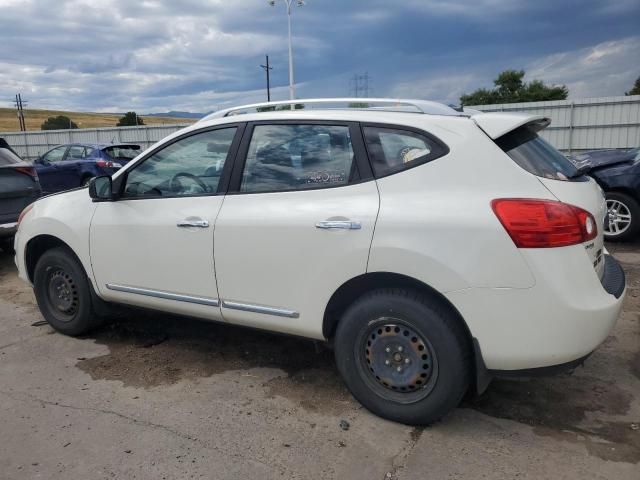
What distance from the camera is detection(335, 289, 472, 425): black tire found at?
8.85 feet

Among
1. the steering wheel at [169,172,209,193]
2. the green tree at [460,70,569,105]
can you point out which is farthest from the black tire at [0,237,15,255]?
the green tree at [460,70,569,105]

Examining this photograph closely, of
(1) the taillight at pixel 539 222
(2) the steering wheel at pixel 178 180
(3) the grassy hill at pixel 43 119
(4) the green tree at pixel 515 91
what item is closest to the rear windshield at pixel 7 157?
(2) the steering wheel at pixel 178 180

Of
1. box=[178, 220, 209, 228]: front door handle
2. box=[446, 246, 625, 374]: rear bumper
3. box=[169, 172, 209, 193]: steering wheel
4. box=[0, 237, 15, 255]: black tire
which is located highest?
box=[169, 172, 209, 193]: steering wheel

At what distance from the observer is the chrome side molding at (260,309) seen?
3160mm

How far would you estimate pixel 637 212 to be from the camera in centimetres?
702

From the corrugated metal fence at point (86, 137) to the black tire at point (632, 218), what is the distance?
67.4 ft

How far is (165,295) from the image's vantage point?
3.68 meters

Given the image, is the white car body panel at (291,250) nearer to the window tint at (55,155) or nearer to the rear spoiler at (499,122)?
the rear spoiler at (499,122)

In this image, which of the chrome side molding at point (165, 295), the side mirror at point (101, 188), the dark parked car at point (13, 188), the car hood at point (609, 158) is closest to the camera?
the chrome side molding at point (165, 295)

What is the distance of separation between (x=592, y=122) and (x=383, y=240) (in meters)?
17.3

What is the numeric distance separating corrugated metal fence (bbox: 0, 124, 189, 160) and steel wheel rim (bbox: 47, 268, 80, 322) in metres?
21.1

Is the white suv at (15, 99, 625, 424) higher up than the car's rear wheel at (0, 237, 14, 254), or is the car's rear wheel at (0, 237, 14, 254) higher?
the white suv at (15, 99, 625, 424)

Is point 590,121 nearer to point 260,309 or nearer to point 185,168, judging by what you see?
point 185,168

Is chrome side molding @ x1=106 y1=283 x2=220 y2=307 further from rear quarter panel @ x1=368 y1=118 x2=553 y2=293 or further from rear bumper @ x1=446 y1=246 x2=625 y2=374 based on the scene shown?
rear bumper @ x1=446 y1=246 x2=625 y2=374
